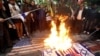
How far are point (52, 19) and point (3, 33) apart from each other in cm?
33

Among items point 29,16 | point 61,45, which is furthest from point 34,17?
point 61,45

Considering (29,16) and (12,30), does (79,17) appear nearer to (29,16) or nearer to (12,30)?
(29,16)

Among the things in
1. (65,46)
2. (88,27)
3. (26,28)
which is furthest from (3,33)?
(88,27)

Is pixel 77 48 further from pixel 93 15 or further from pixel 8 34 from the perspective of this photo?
pixel 8 34

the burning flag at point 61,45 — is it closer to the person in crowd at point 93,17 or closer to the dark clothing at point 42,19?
the dark clothing at point 42,19

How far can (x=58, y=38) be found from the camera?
131cm

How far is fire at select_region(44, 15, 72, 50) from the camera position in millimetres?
1282

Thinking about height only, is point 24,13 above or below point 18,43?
above

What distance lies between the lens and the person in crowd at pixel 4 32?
114 centimetres

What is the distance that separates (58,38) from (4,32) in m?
0.36

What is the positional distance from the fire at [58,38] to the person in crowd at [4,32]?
0.82 ft

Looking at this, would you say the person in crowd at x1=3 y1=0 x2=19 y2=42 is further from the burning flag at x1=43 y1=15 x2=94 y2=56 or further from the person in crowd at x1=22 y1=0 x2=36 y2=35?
the burning flag at x1=43 y1=15 x2=94 y2=56

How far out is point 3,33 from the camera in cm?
117

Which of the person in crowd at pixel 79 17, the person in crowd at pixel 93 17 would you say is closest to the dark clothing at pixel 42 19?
the person in crowd at pixel 79 17
